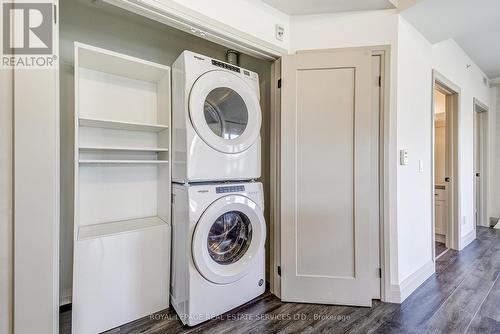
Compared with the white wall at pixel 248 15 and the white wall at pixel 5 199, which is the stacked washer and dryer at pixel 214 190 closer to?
the white wall at pixel 248 15

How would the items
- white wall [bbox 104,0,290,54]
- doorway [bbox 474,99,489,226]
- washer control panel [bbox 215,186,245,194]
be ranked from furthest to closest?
1. doorway [bbox 474,99,489,226]
2. washer control panel [bbox 215,186,245,194]
3. white wall [bbox 104,0,290,54]

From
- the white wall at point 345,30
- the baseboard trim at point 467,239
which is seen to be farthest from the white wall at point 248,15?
the baseboard trim at point 467,239

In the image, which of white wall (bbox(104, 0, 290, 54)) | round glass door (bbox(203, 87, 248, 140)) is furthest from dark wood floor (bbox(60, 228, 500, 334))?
white wall (bbox(104, 0, 290, 54))

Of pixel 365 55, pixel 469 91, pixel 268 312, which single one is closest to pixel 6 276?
pixel 268 312

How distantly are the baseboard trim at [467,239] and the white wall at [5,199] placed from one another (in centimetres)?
410

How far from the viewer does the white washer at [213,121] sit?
157cm

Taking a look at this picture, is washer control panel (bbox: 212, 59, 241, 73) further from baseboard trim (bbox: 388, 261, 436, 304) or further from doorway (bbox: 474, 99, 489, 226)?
doorway (bbox: 474, 99, 489, 226)

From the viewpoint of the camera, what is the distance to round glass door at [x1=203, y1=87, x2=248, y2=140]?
1.72 meters

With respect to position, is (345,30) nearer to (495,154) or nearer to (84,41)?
(84,41)

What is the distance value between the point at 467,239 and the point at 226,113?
3608mm

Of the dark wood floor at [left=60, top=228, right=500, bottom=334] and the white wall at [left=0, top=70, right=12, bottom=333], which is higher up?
the white wall at [left=0, top=70, right=12, bottom=333]

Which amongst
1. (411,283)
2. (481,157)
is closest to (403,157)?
(411,283)

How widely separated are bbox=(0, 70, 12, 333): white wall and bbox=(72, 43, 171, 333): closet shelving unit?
1.41 ft

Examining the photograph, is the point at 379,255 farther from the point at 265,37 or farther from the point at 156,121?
the point at 156,121
